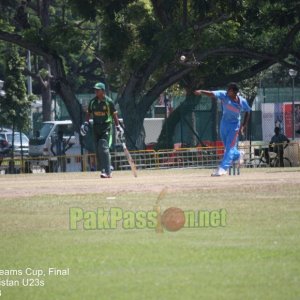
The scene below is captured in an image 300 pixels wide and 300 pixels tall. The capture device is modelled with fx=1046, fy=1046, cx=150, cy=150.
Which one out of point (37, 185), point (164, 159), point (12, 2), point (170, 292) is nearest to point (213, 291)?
point (170, 292)

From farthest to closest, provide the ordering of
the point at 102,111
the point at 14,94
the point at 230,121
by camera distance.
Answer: the point at 14,94 → the point at 102,111 → the point at 230,121

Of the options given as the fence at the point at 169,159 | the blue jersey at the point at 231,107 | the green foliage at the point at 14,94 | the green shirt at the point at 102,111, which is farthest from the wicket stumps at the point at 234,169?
the green foliage at the point at 14,94

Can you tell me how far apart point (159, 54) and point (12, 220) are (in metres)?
25.2

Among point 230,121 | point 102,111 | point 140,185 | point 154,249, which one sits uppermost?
point 102,111

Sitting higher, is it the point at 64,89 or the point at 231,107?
the point at 64,89

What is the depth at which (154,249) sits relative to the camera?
1115 cm

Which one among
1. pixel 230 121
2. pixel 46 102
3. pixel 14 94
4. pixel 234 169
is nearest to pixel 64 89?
pixel 14 94

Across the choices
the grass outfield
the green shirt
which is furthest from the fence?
the grass outfield

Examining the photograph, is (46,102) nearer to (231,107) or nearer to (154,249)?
(231,107)

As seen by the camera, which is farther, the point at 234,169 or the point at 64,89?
the point at 64,89

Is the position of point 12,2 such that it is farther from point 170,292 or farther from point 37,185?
point 170,292

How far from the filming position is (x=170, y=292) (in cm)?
897

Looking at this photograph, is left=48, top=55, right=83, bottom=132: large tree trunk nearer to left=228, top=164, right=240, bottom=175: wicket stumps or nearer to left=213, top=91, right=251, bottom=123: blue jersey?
left=228, top=164, right=240, bottom=175: wicket stumps

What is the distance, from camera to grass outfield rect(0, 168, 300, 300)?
30.2 feet
